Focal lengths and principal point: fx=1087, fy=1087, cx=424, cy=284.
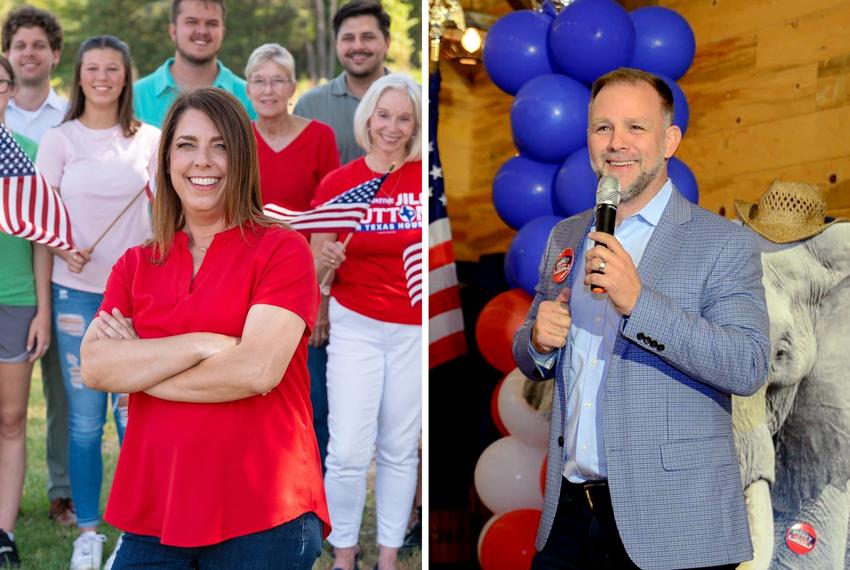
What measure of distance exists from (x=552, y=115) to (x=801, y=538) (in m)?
1.54

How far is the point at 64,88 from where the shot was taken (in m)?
3.78

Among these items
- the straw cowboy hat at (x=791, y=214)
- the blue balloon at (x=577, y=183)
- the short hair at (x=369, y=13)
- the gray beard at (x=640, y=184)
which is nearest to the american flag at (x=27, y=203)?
the short hair at (x=369, y=13)

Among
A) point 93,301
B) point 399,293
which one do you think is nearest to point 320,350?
point 399,293

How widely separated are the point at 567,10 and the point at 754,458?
5.19ft

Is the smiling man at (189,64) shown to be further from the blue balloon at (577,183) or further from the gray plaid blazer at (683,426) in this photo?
the gray plaid blazer at (683,426)

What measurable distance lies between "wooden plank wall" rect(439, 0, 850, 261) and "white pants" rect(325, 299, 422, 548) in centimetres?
143

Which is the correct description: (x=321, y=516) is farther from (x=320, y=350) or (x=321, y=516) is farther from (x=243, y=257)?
(x=320, y=350)

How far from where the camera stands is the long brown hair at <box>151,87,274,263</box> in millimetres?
2496

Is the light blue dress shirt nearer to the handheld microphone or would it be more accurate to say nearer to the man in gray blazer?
the man in gray blazer

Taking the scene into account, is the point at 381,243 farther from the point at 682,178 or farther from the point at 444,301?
the point at 444,301

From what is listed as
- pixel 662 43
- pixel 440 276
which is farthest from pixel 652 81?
pixel 440 276

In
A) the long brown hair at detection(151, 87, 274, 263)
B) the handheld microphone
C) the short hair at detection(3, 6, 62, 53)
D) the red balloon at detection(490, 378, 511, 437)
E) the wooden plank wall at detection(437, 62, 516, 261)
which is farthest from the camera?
the wooden plank wall at detection(437, 62, 516, 261)

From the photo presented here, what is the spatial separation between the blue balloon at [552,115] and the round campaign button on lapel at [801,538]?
1.41 m

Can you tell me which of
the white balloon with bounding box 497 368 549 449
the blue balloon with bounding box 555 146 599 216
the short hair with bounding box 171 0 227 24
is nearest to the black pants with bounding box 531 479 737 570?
the blue balloon with bounding box 555 146 599 216
